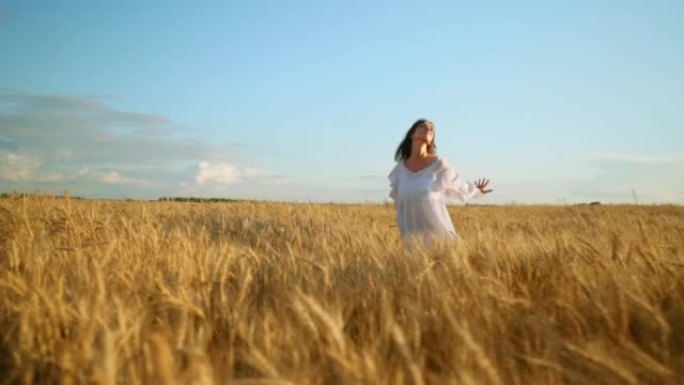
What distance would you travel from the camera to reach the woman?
519 cm

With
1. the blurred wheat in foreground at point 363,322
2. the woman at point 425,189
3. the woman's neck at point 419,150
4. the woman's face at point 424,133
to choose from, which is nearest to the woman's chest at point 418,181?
the woman at point 425,189

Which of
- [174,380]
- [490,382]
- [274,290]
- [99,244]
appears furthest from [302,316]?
[99,244]

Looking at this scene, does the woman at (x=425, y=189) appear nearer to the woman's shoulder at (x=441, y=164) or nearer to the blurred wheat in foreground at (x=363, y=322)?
the woman's shoulder at (x=441, y=164)

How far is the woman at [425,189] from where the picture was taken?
17.0 feet

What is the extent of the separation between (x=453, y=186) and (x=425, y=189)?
0.33 m

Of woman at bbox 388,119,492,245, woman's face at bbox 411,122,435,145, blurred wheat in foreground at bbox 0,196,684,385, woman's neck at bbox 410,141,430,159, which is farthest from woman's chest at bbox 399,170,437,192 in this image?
blurred wheat in foreground at bbox 0,196,684,385

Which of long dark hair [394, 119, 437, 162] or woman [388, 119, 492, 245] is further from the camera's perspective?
long dark hair [394, 119, 437, 162]

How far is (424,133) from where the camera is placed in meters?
5.38

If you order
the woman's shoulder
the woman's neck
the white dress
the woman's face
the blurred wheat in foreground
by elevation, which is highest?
the woman's face

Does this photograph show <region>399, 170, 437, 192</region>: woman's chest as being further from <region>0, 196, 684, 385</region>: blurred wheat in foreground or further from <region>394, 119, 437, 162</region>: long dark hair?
<region>0, 196, 684, 385</region>: blurred wheat in foreground

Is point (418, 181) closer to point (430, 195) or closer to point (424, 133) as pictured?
point (430, 195)

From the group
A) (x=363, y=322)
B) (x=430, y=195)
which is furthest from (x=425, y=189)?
(x=363, y=322)

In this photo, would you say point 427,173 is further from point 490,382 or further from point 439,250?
point 490,382

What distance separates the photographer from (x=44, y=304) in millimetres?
1769
